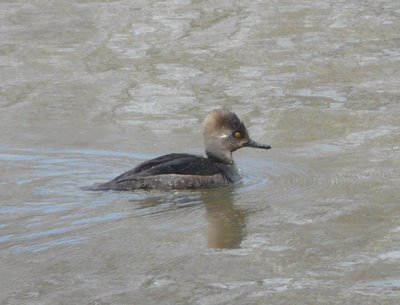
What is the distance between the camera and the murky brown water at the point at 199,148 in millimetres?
6902

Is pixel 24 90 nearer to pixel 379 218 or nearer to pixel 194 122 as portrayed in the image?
pixel 194 122

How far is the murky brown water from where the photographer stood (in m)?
6.90

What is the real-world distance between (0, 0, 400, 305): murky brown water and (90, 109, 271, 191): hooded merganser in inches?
4.6

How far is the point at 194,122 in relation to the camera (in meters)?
11.2

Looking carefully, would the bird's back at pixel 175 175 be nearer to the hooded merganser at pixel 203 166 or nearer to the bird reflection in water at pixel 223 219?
the hooded merganser at pixel 203 166

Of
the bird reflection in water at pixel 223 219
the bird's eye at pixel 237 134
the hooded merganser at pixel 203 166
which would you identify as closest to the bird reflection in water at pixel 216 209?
the bird reflection in water at pixel 223 219

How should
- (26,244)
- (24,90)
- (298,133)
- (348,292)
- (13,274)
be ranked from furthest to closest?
(24,90), (298,133), (26,244), (13,274), (348,292)

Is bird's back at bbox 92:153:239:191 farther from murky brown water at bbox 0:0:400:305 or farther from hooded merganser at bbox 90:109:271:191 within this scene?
murky brown water at bbox 0:0:400:305

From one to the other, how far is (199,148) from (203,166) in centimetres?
111

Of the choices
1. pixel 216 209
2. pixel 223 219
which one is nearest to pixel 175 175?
pixel 216 209

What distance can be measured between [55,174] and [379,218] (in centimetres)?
286

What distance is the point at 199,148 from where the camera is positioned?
10.5 metres

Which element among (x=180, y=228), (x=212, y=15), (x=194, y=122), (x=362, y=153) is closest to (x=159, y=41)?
(x=212, y=15)

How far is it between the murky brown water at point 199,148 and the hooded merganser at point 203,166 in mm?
116
